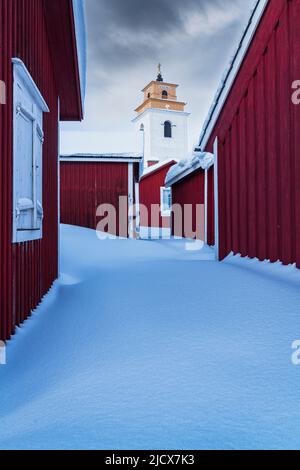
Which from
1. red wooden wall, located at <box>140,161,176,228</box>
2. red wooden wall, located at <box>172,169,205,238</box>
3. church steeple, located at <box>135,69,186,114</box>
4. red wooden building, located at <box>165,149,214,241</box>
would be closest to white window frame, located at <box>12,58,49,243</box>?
red wooden building, located at <box>165,149,214,241</box>

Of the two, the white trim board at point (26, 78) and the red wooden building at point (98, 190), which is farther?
the red wooden building at point (98, 190)

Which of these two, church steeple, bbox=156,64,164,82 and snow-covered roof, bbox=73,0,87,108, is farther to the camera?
church steeple, bbox=156,64,164,82

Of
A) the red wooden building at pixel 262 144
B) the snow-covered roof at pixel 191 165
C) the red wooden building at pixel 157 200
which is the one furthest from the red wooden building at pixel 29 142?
the red wooden building at pixel 157 200

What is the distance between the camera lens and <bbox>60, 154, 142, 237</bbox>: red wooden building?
14570 millimetres

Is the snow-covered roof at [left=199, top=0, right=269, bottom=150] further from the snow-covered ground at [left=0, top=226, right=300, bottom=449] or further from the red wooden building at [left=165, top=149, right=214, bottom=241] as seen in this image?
the snow-covered ground at [left=0, top=226, right=300, bottom=449]

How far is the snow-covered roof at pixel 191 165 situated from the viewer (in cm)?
962

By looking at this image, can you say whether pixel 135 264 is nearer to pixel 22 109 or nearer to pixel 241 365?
pixel 22 109

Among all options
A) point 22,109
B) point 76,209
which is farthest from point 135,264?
point 76,209

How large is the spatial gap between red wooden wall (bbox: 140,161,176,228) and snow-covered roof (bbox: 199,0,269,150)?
11.0 metres

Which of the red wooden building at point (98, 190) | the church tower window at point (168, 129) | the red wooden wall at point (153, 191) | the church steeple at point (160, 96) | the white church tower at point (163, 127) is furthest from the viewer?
the church steeple at point (160, 96)

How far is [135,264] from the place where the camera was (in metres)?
6.16

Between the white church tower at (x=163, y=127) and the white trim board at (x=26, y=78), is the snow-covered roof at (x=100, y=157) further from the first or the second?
the white church tower at (x=163, y=127)

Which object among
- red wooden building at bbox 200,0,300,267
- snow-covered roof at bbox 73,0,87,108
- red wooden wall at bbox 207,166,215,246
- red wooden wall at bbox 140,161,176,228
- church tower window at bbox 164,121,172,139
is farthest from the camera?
church tower window at bbox 164,121,172,139

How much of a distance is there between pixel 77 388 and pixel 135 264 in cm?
413
